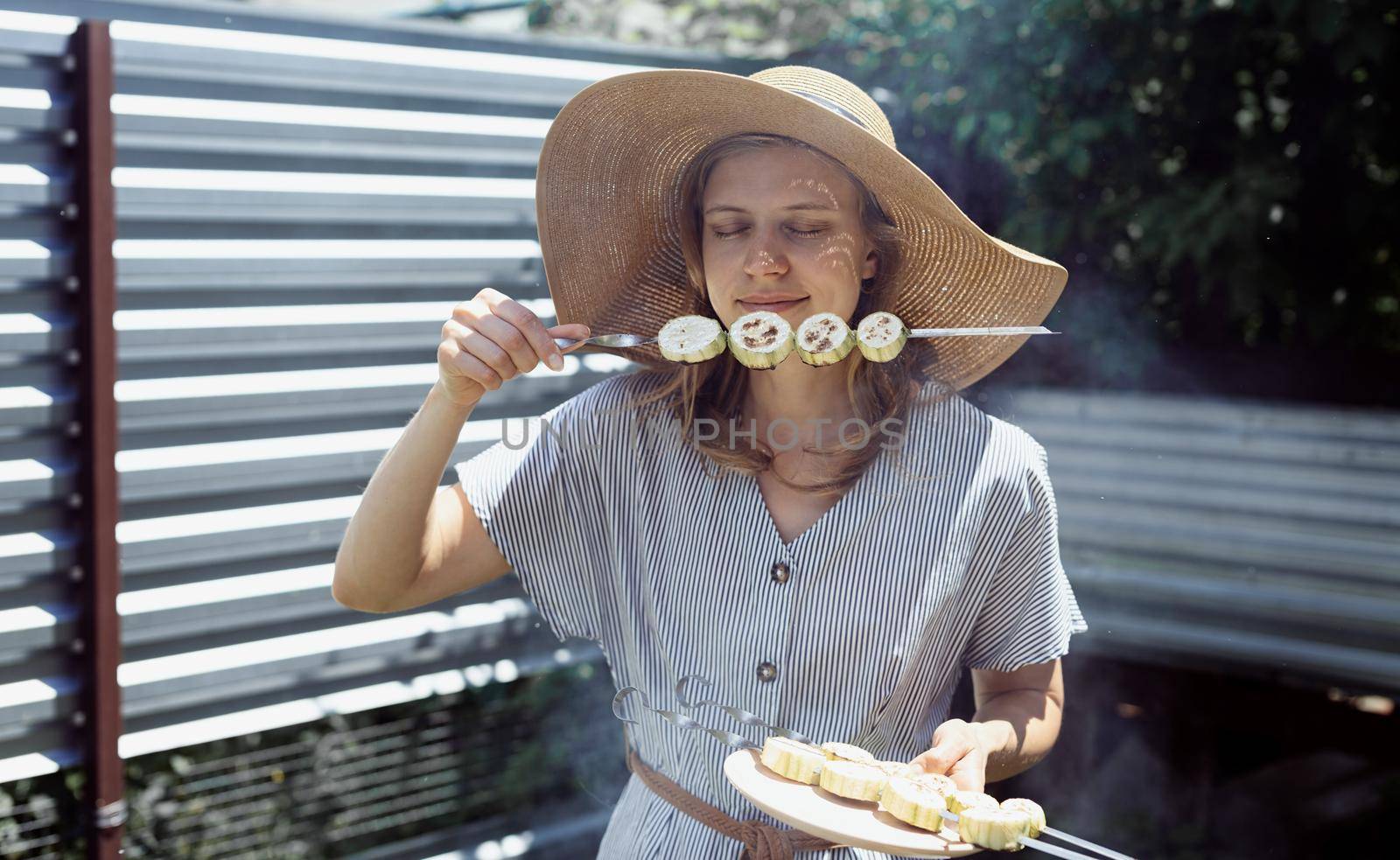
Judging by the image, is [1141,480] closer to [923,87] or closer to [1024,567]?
[923,87]

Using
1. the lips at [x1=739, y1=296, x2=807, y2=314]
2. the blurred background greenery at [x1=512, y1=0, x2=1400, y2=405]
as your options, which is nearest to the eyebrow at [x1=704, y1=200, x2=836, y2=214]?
the lips at [x1=739, y1=296, x2=807, y2=314]

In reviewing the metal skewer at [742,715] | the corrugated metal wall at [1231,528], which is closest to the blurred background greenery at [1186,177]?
the corrugated metal wall at [1231,528]

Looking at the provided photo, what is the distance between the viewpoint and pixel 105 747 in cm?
283

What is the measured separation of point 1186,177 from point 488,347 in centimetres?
218

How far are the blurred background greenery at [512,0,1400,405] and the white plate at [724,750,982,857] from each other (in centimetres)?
170

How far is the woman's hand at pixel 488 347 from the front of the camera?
5.41 ft

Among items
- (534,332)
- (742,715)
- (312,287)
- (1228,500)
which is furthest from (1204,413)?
(312,287)

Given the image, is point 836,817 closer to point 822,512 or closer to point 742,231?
point 822,512

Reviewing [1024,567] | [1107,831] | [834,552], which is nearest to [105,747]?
[834,552]

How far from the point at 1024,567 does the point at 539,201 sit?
102 cm

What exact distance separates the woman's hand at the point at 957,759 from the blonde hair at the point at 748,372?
406mm

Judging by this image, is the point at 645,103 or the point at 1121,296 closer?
the point at 645,103

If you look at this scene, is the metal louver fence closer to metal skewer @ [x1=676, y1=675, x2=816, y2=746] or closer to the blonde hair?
the blonde hair

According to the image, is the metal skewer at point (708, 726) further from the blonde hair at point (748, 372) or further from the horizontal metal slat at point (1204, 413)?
the horizontal metal slat at point (1204, 413)
